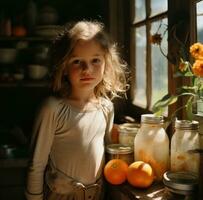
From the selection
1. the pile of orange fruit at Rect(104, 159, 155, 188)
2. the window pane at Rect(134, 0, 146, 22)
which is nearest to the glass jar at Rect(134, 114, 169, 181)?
the pile of orange fruit at Rect(104, 159, 155, 188)

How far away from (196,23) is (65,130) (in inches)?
21.1

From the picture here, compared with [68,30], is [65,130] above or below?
below

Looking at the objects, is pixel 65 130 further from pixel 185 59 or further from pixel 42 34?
pixel 42 34

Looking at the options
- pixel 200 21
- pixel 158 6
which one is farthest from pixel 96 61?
pixel 158 6

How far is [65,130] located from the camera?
116cm

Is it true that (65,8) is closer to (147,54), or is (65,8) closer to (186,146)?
(147,54)

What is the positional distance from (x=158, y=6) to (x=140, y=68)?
0.34 m

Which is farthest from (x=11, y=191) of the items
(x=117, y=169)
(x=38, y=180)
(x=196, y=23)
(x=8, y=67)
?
(x=196, y=23)

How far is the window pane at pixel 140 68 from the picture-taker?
1.64 metres

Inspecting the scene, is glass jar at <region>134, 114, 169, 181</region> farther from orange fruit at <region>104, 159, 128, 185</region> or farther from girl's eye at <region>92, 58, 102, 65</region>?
girl's eye at <region>92, 58, 102, 65</region>

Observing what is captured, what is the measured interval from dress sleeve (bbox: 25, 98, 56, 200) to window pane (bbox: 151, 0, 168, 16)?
592 mm

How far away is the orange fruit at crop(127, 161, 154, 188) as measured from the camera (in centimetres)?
102

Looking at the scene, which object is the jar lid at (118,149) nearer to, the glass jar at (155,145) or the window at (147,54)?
the glass jar at (155,145)

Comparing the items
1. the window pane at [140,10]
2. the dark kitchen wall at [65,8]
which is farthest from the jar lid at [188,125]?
the dark kitchen wall at [65,8]
